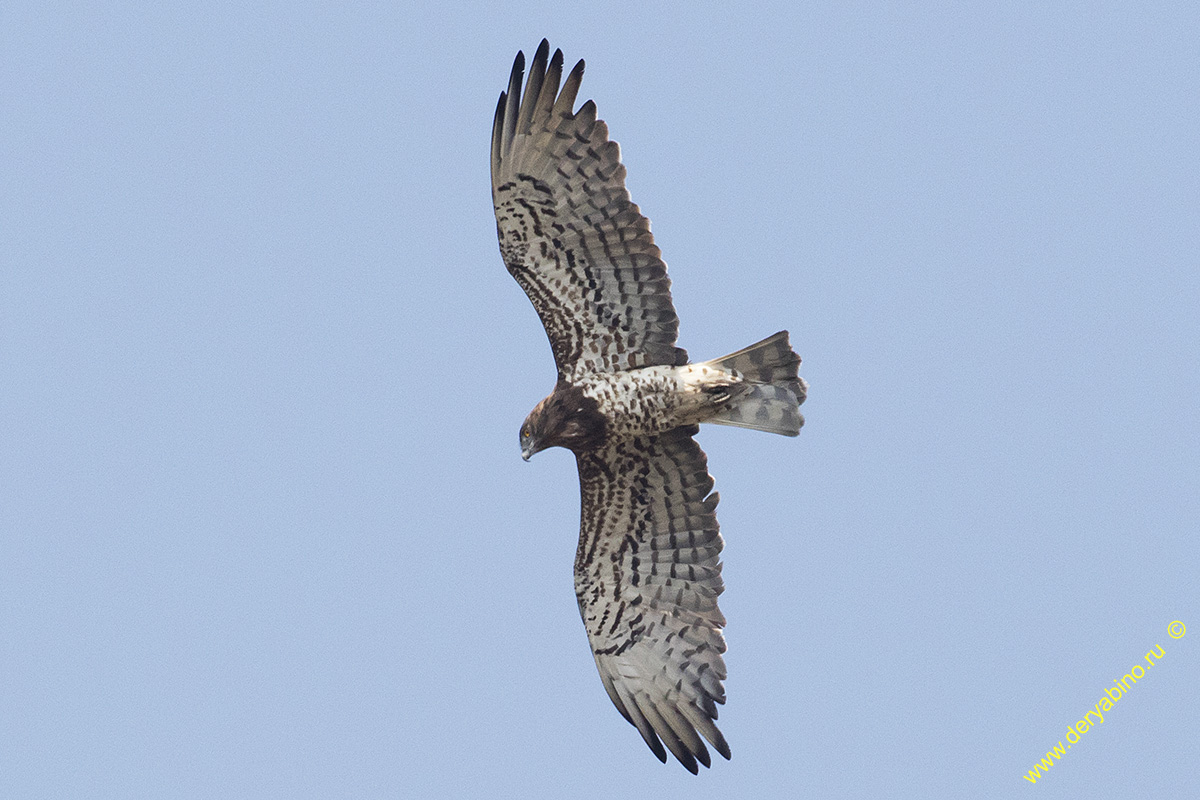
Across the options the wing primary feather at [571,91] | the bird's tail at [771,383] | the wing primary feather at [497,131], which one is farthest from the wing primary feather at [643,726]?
the wing primary feather at [571,91]

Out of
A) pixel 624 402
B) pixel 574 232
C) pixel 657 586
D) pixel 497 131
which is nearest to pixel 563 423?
pixel 624 402

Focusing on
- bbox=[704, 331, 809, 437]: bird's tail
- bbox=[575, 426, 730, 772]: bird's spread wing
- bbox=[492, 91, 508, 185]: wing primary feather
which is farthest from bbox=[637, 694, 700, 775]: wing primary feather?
bbox=[492, 91, 508, 185]: wing primary feather

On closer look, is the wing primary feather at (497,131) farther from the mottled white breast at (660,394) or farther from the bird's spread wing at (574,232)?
the mottled white breast at (660,394)

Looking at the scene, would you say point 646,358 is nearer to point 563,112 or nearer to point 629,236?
point 629,236

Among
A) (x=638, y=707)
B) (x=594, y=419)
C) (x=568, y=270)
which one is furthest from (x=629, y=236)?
(x=638, y=707)

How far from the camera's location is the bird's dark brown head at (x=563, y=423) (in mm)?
10125

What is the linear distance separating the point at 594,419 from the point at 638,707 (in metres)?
2.18

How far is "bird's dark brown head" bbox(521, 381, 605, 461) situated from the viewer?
10.1 metres

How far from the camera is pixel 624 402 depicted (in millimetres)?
10062

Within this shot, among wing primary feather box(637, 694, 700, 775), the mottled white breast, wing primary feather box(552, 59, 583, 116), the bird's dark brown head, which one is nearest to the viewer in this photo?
wing primary feather box(552, 59, 583, 116)

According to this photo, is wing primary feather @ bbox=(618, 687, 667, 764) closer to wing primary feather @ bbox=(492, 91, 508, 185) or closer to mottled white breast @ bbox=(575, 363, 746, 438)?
mottled white breast @ bbox=(575, 363, 746, 438)

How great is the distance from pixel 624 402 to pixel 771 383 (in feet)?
3.42

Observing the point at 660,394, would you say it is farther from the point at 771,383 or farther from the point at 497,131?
the point at 497,131

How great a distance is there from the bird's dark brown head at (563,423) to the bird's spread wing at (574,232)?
0.21m
